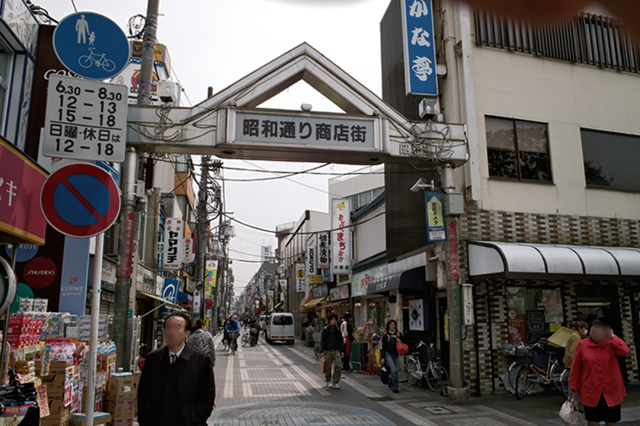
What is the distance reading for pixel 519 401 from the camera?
10.5 meters

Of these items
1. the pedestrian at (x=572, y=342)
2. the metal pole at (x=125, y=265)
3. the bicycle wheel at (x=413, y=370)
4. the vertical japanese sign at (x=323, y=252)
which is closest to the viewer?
the metal pole at (x=125, y=265)

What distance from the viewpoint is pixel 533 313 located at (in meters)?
12.0

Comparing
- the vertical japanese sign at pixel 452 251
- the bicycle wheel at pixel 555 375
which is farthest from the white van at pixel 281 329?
the bicycle wheel at pixel 555 375

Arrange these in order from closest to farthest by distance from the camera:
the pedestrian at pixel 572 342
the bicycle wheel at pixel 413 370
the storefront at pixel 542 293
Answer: the pedestrian at pixel 572 342 → the storefront at pixel 542 293 → the bicycle wheel at pixel 413 370

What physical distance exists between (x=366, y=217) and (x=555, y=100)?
10.6 meters

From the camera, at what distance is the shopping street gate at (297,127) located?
10094 millimetres

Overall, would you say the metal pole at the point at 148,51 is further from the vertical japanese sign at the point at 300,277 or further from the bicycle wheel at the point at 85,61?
the vertical japanese sign at the point at 300,277

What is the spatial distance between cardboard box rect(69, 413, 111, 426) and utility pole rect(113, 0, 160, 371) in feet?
7.53

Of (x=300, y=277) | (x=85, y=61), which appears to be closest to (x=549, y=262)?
(x=85, y=61)

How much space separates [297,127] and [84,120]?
5.55 m

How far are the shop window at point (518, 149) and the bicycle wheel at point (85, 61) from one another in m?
9.85

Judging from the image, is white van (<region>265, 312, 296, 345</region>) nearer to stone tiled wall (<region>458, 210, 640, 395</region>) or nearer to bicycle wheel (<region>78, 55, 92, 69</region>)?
stone tiled wall (<region>458, 210, 640, 395</region>)

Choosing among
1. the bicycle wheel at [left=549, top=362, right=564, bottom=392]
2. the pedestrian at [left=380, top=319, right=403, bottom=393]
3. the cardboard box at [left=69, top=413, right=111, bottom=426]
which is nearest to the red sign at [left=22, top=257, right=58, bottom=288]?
the cardboard box at [left=69, top=413, right=111, bottom=426]

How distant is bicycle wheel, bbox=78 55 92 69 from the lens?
5.77 meters
